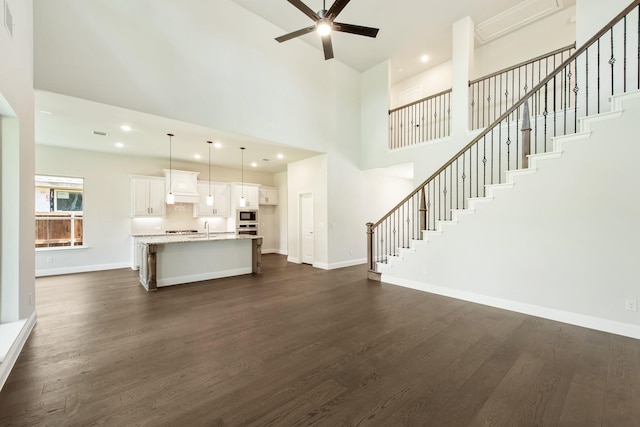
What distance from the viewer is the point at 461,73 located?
5.92 metres

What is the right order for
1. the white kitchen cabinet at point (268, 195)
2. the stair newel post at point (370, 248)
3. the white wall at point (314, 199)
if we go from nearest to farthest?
1. the stair newel post at point (370, 248)
2. the white wall at point (314, 199)
3. the white kitchen cabinet at point (268, 195)

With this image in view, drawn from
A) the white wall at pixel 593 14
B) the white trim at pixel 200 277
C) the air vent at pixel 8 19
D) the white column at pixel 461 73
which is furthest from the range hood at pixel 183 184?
the white wall at pixel 593 14

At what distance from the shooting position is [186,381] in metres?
2.17

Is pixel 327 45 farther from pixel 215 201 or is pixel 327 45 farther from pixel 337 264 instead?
pixel 215 201

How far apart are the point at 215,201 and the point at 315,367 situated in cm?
736

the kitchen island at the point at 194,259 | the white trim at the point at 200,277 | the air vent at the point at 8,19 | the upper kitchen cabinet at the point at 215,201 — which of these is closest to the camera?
the air vent at the point at 8,19

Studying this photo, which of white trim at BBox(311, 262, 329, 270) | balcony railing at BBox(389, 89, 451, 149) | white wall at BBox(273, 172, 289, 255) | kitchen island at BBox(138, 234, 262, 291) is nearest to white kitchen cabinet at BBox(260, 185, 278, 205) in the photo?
white wall at BBox(273, 172, 289, 255)

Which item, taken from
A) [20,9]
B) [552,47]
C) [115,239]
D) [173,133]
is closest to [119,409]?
[20,9]

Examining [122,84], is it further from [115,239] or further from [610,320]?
[610,320]

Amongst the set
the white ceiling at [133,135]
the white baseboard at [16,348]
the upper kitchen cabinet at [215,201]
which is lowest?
the white baseboard at [16,348]

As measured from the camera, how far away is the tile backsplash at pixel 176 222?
7.49 metres

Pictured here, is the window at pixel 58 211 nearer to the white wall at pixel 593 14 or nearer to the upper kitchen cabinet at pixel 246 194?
the upper kitchen cabinet at pixel 246 194

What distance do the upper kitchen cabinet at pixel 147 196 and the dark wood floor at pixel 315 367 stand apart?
3592mm

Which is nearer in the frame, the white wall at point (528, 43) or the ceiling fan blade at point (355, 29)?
the ceiling fan blade at point (355, 29)
